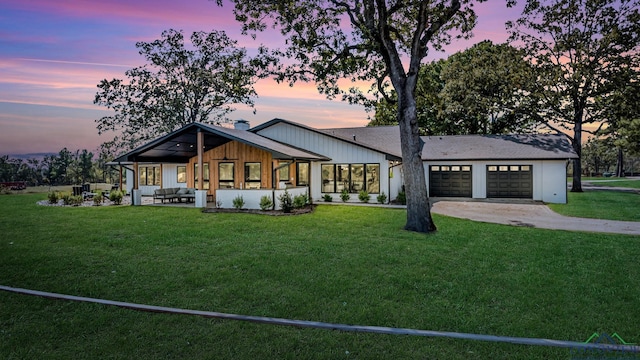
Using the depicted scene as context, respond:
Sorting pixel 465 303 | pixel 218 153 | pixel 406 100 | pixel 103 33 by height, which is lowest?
pixel 465 303

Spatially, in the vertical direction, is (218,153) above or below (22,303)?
above

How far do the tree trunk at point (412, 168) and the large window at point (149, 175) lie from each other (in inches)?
731

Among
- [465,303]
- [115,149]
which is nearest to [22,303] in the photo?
[465,303]

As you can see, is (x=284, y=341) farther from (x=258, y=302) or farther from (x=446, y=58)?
(x=446, y=58)

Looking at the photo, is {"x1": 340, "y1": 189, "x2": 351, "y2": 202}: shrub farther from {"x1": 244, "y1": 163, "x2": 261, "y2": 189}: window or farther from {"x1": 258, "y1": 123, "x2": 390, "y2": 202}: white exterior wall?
{"x1": 244, "y1": 163, "x2": 261, "y2": 189}: window

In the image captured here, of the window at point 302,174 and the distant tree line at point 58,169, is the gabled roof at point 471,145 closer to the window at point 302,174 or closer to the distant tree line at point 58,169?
the window at point 302,174

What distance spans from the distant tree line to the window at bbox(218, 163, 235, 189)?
1186 inches

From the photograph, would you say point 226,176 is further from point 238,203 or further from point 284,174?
point 238,203

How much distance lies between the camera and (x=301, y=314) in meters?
4.60

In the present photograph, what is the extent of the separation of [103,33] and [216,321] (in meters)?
11.5

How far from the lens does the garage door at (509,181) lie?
20.4 m

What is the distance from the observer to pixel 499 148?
71.1ft

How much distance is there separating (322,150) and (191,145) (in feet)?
22.5

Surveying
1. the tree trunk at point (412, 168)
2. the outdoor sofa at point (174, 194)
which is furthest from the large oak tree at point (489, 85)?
the outdoor sofa at point (174, 194)
